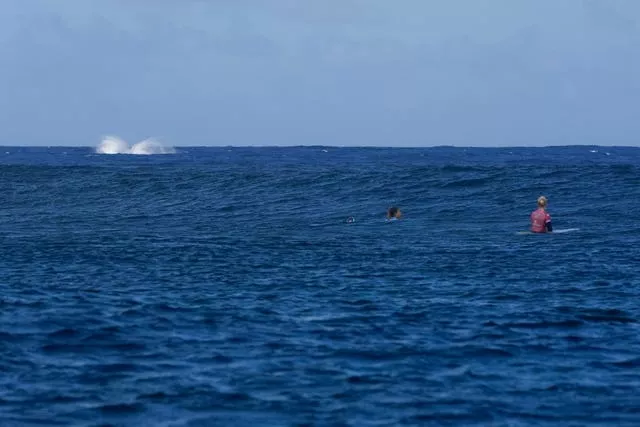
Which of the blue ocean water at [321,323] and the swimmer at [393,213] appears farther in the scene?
the swimmer at [393,213]

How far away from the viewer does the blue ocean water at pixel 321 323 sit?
432 inches

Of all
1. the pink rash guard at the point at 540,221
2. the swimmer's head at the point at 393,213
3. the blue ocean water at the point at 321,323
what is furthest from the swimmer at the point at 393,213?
the pink rash guard at the point at 540,221

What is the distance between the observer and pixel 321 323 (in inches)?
600

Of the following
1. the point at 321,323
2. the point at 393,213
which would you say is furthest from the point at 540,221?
the point at 321,323

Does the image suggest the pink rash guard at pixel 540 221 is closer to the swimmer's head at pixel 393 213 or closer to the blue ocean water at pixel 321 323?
the blue ocean water at pixel 321 323

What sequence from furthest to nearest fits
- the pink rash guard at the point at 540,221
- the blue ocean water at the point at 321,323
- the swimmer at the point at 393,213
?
the swimmer at the point at 393,213
the pink rash guard at the point at 540,221
the blue ocean water at the point at 321,323

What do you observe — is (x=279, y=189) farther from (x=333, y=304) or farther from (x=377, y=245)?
(x=333, y=304)

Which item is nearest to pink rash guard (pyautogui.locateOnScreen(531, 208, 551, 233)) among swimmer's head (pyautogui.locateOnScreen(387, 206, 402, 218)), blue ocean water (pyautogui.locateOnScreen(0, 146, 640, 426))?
blue ocean water (pyautogui.locateOnScreen(0, 146, 640, 426))

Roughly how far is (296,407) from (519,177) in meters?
36.5

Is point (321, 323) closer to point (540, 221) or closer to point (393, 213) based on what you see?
point (540, 221)

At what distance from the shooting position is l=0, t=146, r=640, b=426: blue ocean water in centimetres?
1098

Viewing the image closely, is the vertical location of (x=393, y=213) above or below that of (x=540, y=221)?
below

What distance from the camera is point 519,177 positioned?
4628 cm

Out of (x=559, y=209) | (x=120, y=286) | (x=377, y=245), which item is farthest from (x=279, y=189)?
(x=120, y=286)
